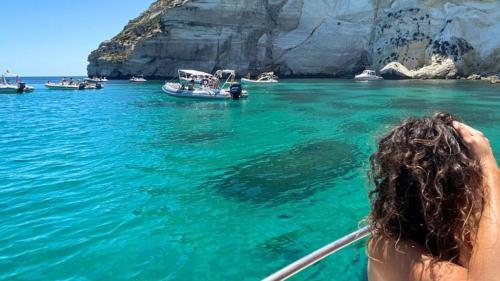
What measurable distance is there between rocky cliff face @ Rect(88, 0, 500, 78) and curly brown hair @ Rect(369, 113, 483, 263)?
268 feet

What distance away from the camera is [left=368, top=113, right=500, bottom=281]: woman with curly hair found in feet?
7.12

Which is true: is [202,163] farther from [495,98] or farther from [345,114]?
[495,98]

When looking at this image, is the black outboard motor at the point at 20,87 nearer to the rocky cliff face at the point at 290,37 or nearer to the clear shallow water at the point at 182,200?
the rocky cliff face at the point at 290,37

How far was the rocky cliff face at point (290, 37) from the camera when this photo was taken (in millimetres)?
79250

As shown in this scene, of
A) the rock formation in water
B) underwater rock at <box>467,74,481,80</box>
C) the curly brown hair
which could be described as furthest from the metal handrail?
the rock formation in water

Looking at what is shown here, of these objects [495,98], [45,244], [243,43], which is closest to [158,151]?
[45,244]

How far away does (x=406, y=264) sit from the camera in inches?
87.0

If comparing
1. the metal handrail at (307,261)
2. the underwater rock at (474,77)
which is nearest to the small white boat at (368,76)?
the underwater rock at (474,77)

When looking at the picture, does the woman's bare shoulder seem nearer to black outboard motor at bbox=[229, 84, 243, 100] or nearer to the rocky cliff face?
black outboard motor at bbox=[229, 84, 243, 100]

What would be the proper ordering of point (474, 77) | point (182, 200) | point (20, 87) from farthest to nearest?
point (474, 77) → point (20, 87) → point (182, 200)

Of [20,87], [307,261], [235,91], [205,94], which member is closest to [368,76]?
[235,91]

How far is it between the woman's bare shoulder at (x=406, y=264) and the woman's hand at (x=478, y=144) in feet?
1.92

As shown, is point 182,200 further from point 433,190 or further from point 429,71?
point 429,71

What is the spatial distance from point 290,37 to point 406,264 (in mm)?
94061
